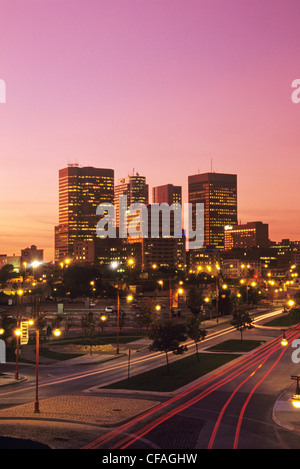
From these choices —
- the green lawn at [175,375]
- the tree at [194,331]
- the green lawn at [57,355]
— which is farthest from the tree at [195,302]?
the tree at [194,331]

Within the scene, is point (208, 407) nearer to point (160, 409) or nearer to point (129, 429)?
point (160, 409)

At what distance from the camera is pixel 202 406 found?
127 feet

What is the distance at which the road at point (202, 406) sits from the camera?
2938 cm

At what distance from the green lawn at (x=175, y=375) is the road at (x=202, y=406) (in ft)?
4.79

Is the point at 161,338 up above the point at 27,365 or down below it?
above

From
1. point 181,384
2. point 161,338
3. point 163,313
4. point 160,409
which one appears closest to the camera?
point 160,409

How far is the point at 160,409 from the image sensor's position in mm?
38094

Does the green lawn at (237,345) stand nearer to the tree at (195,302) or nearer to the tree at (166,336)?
the tree at (166,336)

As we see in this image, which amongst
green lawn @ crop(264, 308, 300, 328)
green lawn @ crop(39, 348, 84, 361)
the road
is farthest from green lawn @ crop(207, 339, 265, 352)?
green lawn @ crop(264, 308, 300, 328)

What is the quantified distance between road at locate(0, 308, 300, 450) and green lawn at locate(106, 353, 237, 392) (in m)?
1.46

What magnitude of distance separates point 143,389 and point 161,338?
9214mm

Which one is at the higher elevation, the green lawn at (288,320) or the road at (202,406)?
the road at (202,406)
